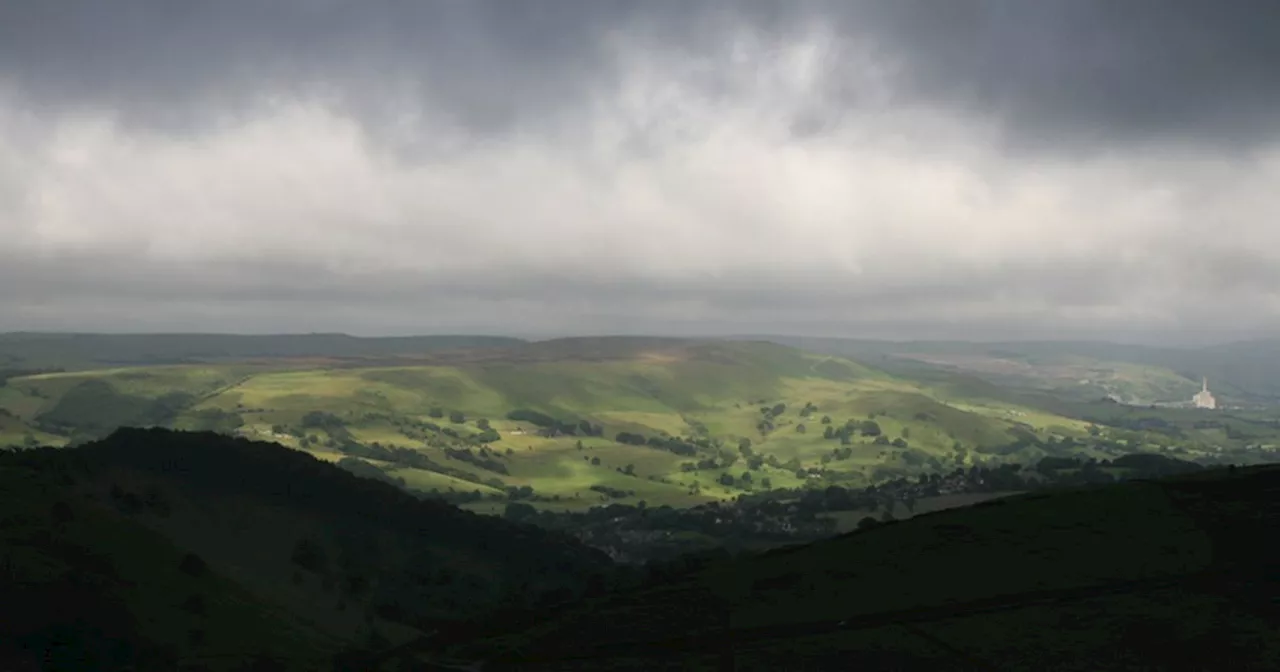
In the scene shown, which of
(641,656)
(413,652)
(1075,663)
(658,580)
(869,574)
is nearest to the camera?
(1075,663)

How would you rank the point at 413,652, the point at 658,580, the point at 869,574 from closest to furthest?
the point at 413,652 < the point at 869,574 < the point at 658,580

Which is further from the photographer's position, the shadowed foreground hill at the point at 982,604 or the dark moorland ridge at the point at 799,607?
the dark moorland ridge at the point at 799,607

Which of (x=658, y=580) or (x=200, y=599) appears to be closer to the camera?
(x=200, y=599)

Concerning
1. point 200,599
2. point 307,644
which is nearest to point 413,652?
point 307,644

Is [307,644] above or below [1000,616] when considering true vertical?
below

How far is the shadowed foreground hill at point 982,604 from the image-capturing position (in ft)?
427

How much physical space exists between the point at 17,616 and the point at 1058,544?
588 ft

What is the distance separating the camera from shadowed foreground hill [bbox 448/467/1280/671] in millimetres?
130125

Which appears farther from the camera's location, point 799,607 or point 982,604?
point 799,607

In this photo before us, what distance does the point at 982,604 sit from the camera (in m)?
151

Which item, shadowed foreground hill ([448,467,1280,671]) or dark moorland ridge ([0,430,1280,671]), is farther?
dark moorland ridge ([0,430,1280,671])

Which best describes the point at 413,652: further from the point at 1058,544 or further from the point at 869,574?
the point at 1058,544

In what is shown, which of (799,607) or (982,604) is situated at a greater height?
(982,604)

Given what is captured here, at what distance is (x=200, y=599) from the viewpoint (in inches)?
6683
